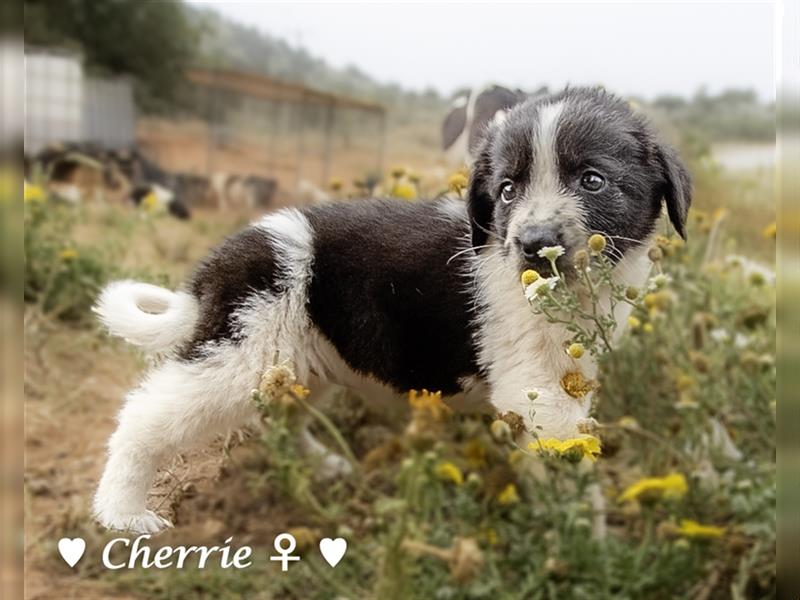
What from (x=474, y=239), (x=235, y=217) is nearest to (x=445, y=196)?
(x=474, y=239)

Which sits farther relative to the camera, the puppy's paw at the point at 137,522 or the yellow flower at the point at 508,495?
the yellow flower at the point at 508,495

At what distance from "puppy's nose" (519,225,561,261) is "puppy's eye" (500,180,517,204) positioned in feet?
0.15

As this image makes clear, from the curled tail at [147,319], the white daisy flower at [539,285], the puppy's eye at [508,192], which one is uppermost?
the puppy's eye at [508,192]

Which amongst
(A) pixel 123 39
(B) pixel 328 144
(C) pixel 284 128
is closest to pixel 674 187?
(B) pixel 328 144

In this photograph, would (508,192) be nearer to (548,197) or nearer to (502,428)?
(548,197)

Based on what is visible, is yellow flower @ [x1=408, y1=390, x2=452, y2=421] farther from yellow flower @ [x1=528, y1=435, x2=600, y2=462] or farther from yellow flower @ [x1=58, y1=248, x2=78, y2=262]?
yellow flower @ [x1=58, y1=248, x2=78, y2=262]

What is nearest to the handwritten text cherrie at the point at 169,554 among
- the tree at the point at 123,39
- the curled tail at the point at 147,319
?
the curled tail at the point at 147,319

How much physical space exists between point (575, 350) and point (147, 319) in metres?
0.45

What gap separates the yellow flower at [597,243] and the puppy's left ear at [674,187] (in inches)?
4.3

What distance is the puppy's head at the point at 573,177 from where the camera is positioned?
804 mm

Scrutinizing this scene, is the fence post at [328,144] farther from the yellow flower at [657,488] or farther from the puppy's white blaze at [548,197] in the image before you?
the puppy's white blaze at [548,197]

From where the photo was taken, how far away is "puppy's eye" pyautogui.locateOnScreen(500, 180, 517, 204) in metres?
0.82

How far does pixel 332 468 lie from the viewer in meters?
1.80

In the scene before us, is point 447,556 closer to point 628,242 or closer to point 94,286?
point 628,242
